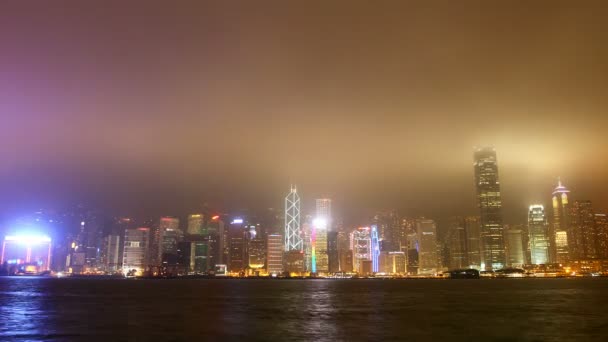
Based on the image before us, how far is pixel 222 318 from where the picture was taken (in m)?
61.1

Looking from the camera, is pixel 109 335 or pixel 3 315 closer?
pixel 109 335

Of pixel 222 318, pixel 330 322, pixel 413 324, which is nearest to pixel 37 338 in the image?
pixel 222 318

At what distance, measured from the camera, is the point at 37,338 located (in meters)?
42.9

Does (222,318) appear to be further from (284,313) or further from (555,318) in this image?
(555,318)

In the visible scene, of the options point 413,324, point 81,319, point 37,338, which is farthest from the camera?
point 81,319

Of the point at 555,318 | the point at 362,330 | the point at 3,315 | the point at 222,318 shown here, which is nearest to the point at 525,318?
the point at 555,318

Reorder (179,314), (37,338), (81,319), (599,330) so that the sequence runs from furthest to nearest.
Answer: (179,314), (81,319), (599,330), (37,338)

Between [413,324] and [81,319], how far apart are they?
3767 centimetres

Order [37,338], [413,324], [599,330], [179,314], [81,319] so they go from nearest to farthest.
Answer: [37,338]
[599,330]
[413,324]
[81,319]
[179,314]

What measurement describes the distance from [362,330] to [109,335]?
2329 cm

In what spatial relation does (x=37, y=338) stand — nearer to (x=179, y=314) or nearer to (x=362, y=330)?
(x=179, y=314)

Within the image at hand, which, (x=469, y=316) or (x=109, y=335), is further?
(x=469, y=316)

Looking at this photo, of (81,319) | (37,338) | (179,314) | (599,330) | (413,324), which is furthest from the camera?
(179,314)

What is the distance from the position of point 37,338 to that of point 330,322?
28.6 meters
